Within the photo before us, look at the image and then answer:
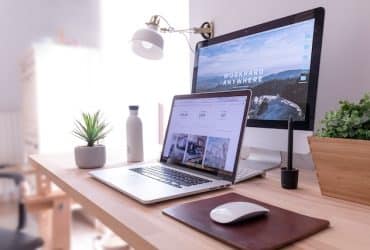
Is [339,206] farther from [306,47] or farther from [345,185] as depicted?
[306,47]

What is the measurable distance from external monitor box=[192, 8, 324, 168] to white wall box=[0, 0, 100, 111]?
6.78ft

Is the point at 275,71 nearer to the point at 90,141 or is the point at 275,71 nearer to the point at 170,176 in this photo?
the point at 170,176

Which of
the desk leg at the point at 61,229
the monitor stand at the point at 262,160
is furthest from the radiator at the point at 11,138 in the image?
the monitor stand at the point at 262,160

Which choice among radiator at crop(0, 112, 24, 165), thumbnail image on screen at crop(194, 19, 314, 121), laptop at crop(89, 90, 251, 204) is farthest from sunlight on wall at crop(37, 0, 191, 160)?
laptop at crop(89, 90, 251, 204)

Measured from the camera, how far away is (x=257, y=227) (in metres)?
0.43

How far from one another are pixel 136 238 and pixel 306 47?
57 centimetres

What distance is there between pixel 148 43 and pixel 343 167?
2.65ft

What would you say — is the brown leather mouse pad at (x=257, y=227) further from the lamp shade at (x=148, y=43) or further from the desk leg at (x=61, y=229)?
the desk leg at (x=61, y=229)

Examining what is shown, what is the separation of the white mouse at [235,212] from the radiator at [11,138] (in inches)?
101

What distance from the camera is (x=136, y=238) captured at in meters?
0.43

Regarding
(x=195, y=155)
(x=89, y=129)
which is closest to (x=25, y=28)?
(x=89, y=129)

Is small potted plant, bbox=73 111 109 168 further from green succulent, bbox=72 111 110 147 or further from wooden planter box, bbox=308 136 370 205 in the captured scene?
wooden planter box, bbox=308 136 370 205

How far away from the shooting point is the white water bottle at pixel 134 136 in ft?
3.14

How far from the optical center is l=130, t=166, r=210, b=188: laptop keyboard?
0.66 m
